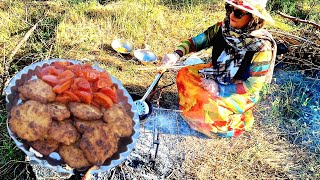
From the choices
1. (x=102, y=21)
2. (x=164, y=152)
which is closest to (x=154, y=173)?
(x=164, y=152)

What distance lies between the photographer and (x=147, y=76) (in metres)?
5.10

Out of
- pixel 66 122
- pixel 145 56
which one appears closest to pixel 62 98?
pixel 66 122

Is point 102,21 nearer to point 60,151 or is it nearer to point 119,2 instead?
point 119,2

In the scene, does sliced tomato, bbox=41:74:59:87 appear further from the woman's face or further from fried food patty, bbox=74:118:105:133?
the woman's face

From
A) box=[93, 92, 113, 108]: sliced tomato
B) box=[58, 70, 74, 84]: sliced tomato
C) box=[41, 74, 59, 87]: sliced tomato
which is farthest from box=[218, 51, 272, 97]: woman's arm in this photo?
box=[41, 74, 59, 87]: sliced tomato

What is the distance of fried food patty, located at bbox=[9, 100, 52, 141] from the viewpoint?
250cm

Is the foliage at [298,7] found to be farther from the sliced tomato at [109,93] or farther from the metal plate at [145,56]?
the sliced tomato at [109,93]

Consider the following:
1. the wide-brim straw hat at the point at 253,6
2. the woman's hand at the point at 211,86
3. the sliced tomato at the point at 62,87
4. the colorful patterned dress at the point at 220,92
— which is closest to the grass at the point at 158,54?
the colorful patterned dress at the point at 220,92

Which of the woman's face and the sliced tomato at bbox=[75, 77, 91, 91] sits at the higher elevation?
the woman's face

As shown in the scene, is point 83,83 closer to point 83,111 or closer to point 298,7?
point 83,111

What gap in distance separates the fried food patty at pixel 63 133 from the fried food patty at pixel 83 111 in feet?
0.32

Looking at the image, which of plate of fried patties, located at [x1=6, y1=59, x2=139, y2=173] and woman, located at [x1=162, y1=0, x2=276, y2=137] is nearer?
plate of fried patties, located at [x1=6, y1=59, x2=139, y2=173]

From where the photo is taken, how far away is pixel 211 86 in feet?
13.2

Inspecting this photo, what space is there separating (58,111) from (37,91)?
0.21 meters
